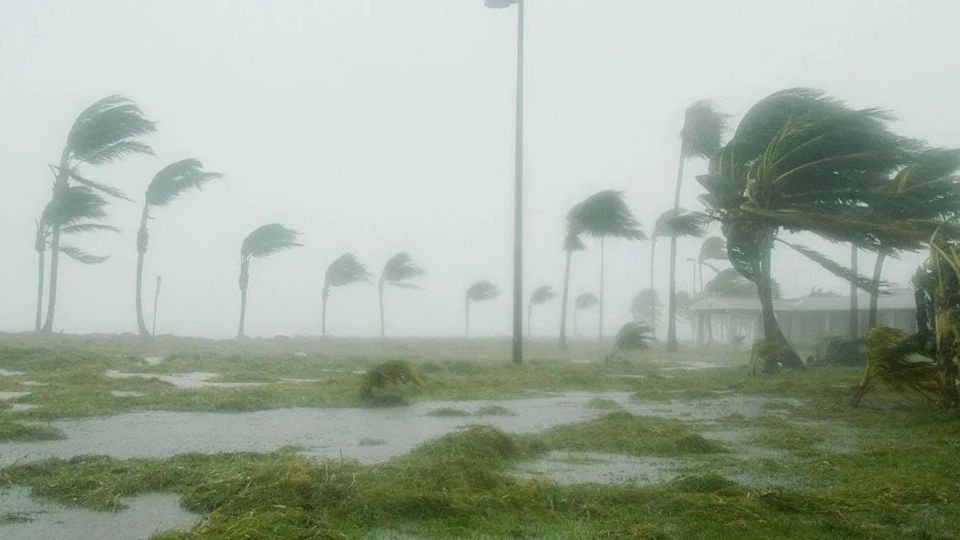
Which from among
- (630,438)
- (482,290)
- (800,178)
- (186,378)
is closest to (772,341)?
(800,178)

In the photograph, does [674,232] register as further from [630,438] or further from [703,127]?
[630,438]

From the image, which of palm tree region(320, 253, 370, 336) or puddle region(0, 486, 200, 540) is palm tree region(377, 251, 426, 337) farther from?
puddle region(0, 486, 200, 540)

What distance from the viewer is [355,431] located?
991 centimetres

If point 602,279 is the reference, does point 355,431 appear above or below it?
below

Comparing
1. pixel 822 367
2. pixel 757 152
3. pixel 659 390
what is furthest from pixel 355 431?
pixel 822 367

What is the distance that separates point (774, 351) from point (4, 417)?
17.6m

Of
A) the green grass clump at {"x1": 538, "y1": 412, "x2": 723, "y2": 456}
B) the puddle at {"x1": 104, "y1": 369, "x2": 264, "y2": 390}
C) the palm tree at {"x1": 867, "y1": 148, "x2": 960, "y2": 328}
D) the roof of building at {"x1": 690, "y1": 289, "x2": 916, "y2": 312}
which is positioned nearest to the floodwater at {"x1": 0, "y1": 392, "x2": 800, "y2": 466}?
the green grass clump at {"x1": 538, "y1": 412, "x2": 723, "y2": 456}

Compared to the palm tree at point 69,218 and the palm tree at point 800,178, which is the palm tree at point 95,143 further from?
the palm tree at point 800,178

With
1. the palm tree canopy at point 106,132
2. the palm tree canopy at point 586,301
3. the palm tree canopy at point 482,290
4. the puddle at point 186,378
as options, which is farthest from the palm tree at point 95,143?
the palm tree canopy at point 586,301

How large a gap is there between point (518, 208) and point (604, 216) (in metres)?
18.6

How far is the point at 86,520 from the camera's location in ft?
17.5

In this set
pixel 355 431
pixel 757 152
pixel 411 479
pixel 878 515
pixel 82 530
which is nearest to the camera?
pixel 82 530

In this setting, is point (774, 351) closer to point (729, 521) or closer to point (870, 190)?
point (870, 190)

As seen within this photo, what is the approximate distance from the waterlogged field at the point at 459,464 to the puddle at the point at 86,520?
22mm
